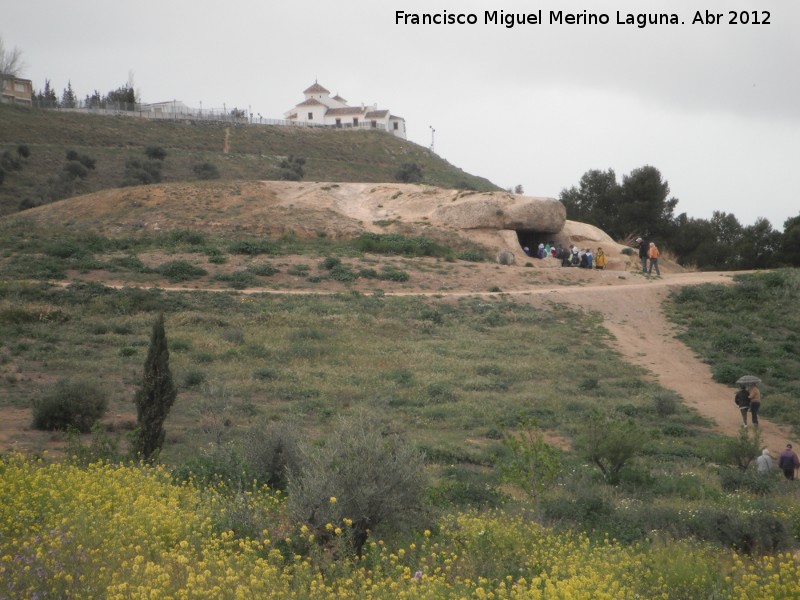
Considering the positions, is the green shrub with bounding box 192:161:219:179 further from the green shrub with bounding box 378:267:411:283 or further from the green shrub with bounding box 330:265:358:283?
the green shrub with bounding box 378:267:411:283

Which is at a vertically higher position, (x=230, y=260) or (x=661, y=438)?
(x=230, y=260)

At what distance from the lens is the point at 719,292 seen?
2966 centimetres

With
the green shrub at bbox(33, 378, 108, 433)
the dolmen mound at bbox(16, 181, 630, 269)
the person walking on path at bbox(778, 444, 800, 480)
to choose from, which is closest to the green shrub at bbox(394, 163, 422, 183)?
the dolmen mound at bbox(16, 181, 630, 269)

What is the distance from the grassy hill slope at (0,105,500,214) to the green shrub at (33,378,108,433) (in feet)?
121

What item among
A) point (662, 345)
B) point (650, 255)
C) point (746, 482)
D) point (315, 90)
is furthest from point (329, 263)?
point (315, 90)

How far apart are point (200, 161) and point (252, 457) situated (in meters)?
55.5

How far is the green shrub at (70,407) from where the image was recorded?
47.8ft

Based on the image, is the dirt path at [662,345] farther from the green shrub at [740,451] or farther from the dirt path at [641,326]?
the green shrub at [740,451]

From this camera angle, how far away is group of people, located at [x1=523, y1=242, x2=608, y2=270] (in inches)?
1410

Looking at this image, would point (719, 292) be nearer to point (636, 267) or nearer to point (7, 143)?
point (636, 267)

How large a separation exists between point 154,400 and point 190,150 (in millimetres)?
57954

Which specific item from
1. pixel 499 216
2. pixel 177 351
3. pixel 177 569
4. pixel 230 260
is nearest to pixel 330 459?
pixel 177 569

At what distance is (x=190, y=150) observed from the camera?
67125 millimetres

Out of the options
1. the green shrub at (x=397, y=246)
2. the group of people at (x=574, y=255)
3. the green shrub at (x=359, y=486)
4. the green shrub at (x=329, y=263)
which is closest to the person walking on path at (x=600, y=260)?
the group of people at (x=574, y=255)
